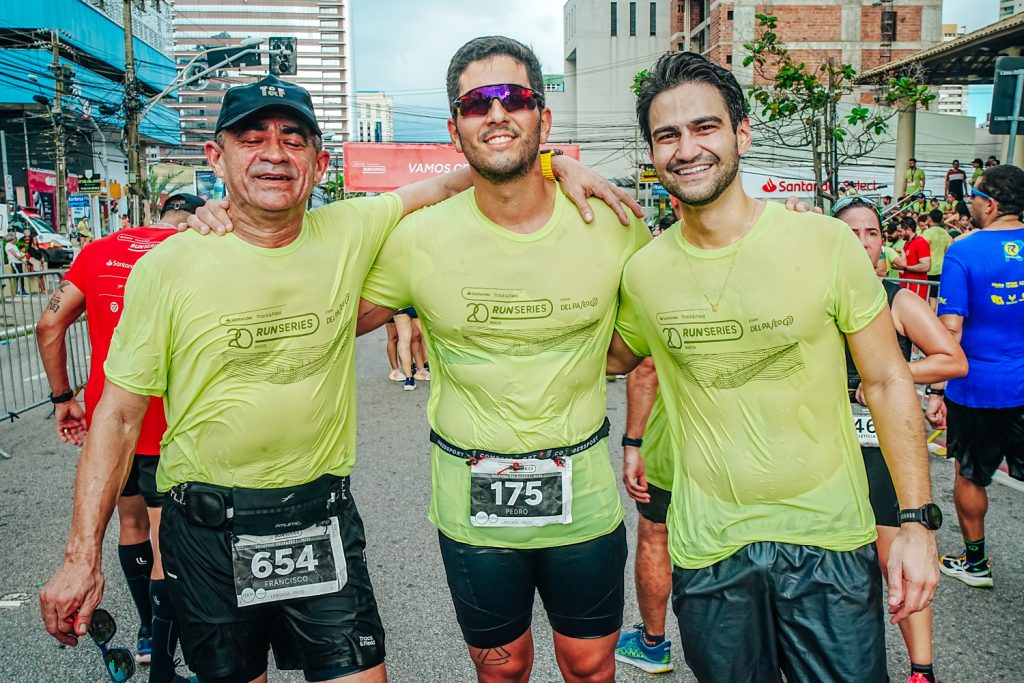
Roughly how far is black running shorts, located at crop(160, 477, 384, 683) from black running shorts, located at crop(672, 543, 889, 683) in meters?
1.06

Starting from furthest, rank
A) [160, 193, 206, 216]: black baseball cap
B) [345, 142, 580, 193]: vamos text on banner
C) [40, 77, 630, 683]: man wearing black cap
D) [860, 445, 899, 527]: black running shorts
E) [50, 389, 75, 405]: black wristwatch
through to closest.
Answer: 1. [345, 142, 580, 193]: vamos text on banner
2. [160, 193, 206, 216]: black baseball cap
3. [50, 389, 75, 405]: black wristwatch
4. [860, 445, 899, 527]: black running shorts
5. [40, 77, 630, 683]: man wearing black cap

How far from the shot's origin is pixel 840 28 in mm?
41938

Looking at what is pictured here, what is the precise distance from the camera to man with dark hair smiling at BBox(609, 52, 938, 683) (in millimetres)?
2256

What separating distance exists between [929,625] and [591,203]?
2157mm

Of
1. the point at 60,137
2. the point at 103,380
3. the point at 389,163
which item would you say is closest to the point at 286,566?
the point at 103,380

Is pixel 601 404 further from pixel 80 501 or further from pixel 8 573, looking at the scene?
pixel 8 573

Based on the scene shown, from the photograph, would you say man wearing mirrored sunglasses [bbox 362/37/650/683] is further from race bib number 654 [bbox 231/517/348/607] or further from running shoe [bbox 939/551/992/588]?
running shoe [bbox 939/551/992/588]

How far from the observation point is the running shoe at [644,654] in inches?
139

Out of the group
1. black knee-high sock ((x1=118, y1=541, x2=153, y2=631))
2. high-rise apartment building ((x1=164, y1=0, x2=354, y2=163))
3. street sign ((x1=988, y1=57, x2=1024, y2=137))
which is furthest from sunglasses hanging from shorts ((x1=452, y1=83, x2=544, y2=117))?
high-rise apartment building ((x1=164, y1=0, x2=354, y2=163))

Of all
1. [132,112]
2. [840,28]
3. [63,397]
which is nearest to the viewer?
[63,397]

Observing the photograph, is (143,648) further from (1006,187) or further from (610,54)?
(610,54)

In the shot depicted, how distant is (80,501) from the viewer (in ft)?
7.67

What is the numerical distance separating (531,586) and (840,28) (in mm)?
46130

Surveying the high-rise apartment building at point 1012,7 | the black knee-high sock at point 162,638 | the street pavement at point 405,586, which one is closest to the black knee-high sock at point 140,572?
the street pavement at point 405,586
